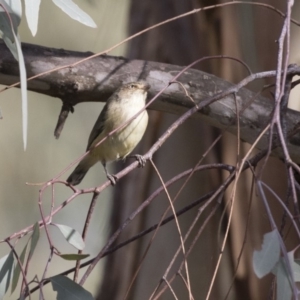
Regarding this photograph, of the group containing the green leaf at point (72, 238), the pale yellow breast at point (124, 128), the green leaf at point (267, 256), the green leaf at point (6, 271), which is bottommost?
the green leaf at point (267, 256)

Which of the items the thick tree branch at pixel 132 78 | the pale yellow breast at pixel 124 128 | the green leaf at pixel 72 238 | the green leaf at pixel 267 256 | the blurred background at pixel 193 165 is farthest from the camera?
the blurred background at pixel 193 165

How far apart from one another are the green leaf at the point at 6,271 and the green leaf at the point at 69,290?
2.4 inches

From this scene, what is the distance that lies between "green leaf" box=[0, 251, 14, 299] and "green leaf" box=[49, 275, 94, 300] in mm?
62

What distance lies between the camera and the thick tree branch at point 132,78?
999 mm

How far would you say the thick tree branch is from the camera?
100cm

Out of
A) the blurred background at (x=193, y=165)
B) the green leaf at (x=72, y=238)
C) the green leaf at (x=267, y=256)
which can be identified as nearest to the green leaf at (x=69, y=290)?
the green leaf at (x=72, y=238)

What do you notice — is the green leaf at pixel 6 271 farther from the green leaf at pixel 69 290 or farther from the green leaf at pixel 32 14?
the green leaf at pixel 32 14

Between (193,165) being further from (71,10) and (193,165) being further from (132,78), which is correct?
(71,10)

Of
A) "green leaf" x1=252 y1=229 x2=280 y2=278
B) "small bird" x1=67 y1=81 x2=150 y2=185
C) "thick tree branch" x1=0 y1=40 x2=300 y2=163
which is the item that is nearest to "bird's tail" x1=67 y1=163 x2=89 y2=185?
"small bird" x1=67 y1=81 x2=150 y2=185

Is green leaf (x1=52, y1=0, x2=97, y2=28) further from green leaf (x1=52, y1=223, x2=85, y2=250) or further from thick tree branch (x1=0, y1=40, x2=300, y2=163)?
thick tree branch (x1=0, y1=40, x2=300, y2=163)

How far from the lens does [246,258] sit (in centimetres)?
138

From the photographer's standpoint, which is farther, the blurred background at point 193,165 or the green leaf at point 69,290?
the blurred background at point 193,165

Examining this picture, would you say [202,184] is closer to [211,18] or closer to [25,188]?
[211,18]

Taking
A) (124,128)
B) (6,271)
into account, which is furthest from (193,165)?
(6,271)
